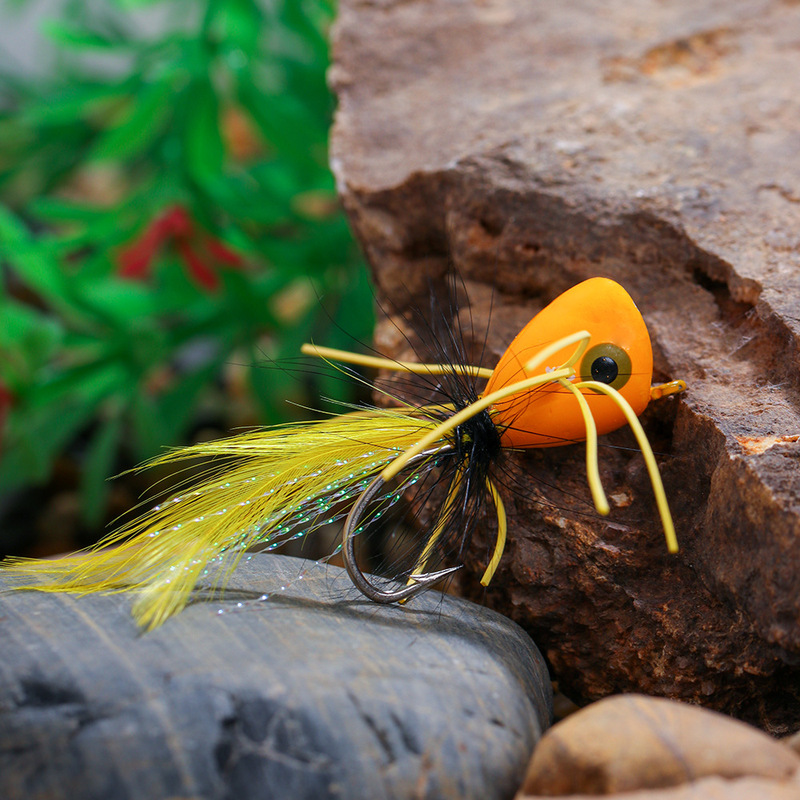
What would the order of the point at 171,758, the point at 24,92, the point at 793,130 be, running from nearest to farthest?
the point at 171,758 < the point at 793,130 < the point at 24,92

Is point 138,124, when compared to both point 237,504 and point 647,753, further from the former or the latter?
point 647,753

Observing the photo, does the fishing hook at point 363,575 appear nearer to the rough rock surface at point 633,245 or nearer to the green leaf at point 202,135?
the rough rock surface at point 633,245

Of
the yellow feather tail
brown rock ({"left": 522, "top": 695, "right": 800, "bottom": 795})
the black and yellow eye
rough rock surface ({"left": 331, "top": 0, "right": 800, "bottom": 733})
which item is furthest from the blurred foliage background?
brown rock ({"left": 522, "top": 695, "right": 800, "bottom": 795})

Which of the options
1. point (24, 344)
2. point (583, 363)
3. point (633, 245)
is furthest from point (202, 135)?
point (583, 363)

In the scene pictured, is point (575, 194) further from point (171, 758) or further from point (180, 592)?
point (171, 758)

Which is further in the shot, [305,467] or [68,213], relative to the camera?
[68,213]

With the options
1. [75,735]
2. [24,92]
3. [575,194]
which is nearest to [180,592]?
[75,735]

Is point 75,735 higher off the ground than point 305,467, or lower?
lower
